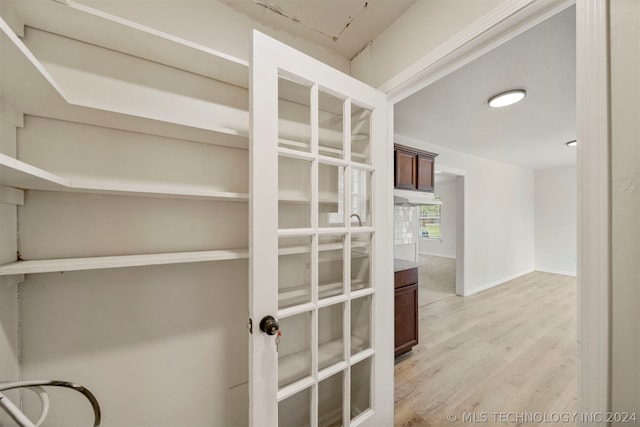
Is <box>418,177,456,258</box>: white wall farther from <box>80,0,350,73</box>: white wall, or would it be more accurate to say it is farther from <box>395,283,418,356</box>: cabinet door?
<box>80,0,350,73</box>: white wall

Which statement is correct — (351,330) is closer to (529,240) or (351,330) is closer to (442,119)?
(442,119)

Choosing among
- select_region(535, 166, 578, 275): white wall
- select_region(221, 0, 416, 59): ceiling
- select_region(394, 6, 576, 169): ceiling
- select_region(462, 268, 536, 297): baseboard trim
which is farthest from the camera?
select_region(535, 166, 578, 275): white wall

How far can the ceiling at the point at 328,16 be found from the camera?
1.26 meters

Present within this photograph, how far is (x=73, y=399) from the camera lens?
100 cm

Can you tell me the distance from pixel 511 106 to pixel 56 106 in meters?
3.35

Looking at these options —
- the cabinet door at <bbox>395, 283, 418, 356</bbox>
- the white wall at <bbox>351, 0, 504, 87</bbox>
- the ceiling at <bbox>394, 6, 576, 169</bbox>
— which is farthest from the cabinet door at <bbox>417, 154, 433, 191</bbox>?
the white wall at <bbox>351, 0, 504, 87</bbox>

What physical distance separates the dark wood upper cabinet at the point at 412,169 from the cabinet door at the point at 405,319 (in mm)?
1036

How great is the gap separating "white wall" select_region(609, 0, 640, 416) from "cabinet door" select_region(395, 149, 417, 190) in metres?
1.66

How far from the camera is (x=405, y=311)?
226 cm

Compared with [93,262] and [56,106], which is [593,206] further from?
[56,106]

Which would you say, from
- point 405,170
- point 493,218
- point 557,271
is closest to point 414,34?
point 405,170

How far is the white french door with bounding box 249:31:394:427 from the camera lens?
3.20ft

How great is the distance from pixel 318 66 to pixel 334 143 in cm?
36

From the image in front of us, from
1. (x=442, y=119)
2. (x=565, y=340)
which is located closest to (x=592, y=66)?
(x=442, y=119)
